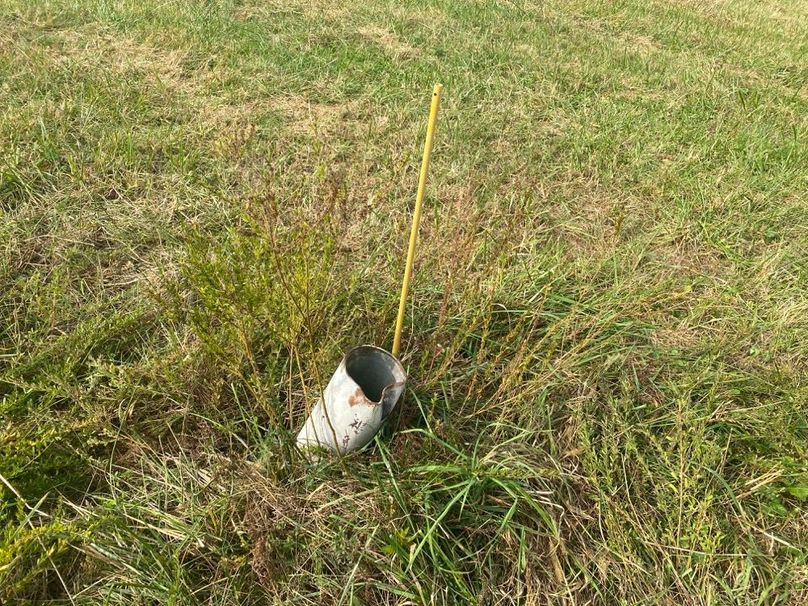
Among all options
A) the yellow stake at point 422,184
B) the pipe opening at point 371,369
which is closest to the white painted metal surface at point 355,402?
the pipe opening at point 371,369

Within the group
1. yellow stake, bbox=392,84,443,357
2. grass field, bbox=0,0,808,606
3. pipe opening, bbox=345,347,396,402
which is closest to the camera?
yellow stake, bbox=392,84,443,357

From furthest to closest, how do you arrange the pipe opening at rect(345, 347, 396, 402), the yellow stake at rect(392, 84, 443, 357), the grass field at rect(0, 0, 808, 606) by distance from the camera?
the pipe opening at rect(345, 347, 396, 402), the grass field at rect(0, 0, 808, 606), the yellow stake at rect(392, 84, 443, 357)

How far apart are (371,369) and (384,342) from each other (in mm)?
318

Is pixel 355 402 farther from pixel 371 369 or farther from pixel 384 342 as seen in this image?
pixel 384 342

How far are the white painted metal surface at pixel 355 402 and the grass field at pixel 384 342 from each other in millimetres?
69

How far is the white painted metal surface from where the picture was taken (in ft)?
4.99

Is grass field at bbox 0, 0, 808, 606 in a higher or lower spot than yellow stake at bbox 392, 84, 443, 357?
lower

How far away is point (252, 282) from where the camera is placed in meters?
1.87

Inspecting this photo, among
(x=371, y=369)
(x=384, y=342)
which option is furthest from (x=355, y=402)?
(x=384, y=342)

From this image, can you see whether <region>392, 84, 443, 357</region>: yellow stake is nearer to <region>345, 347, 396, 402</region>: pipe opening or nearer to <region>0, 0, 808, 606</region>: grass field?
<region>345, 347, 396, 402</region>: pipe opening

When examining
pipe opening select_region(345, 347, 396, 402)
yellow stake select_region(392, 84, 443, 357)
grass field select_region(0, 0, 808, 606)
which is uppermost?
yellow stake select_region(392, 84, 443, 357)

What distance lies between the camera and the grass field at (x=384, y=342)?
59.6 inches

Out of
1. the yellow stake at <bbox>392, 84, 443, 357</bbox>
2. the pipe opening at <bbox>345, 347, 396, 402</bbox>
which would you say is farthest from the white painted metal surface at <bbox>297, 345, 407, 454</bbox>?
the yellow stake at <bbox>392, 84, 443, 357</bbox>

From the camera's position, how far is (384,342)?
199 cm
